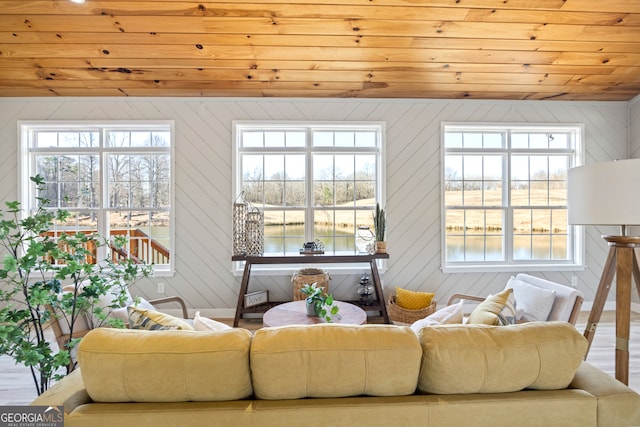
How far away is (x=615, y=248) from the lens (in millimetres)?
1676

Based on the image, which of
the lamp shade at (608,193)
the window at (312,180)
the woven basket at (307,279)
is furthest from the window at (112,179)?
the lamp shade at (608,193)

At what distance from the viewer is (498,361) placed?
1.04 metres

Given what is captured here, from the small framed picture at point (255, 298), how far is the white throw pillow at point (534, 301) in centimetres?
254

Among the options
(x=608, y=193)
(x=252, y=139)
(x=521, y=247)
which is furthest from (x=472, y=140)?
(x=252, y=139)

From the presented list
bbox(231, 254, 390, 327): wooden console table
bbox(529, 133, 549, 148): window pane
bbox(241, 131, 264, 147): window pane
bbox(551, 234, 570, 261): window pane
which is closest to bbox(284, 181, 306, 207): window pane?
bbox(241, 131, 264, 147): window pane

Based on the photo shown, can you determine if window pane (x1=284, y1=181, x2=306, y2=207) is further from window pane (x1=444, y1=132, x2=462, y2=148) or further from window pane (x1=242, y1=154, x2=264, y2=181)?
window pane (x1=444, y1=132, x2=462, y2=148)

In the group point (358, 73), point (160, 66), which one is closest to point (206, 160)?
point (160, 66)

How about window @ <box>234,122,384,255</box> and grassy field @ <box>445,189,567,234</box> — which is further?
grassy field @ <box>445,189,567,234</box>

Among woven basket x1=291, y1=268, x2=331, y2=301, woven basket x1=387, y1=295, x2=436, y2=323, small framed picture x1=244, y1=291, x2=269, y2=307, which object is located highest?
woven basket x1=291, y1=268, x2=331, y2=301

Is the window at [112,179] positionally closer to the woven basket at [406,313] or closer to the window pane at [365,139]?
the window pane at [365,139]

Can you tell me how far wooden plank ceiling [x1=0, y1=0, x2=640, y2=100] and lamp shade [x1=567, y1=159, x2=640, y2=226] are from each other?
1.87 metres

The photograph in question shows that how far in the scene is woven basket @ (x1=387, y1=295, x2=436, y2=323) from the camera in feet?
10.6

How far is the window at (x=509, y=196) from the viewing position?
4.00m

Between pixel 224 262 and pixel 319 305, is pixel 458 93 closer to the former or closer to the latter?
pixel 319 305
